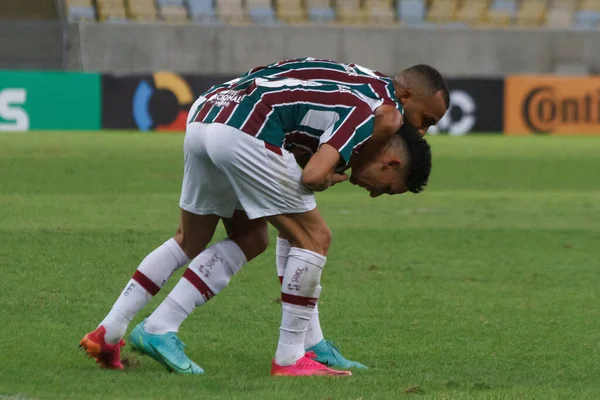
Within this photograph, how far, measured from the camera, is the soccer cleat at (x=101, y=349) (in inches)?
211

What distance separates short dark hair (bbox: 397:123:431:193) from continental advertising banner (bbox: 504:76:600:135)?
22.1 metres

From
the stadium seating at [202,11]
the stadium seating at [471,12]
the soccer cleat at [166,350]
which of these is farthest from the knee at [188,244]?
the stadium seating at [471,12]

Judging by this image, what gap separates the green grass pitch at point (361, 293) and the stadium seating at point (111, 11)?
16919mm

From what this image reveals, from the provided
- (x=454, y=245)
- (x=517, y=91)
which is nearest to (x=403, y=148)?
(x=454, y=245)

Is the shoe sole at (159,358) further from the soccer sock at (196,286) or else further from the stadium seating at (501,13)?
the stadium seating at (501,13)

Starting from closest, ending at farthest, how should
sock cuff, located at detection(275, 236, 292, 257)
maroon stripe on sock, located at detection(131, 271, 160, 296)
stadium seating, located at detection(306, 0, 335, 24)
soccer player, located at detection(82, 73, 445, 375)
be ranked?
soccer player, located at detection(82, 73, 445, 375) → maroon stripe on sock, located at detection(131, 271, 160, 296) → sock cuff, located at detection(275, 236, 292, 257) → stadium seating, located at detection(306, 0, 335, 24)

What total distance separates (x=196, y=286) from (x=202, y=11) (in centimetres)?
2835

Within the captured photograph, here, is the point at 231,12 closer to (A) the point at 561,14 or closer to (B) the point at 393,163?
(A) the point at 561,14

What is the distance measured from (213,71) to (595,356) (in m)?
26.7

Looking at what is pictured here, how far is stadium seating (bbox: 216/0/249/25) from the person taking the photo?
33.2m

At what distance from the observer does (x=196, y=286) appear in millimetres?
5527

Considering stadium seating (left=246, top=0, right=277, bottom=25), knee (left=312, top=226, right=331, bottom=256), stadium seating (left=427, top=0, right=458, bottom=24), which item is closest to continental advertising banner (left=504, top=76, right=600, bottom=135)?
stadium seating (left=427, top=0, right=458, bottom=24)

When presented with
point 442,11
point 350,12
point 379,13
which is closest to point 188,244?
point 350,12

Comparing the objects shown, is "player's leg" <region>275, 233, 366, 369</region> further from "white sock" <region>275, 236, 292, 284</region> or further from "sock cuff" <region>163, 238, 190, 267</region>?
"sock cuff" <region>163, 238, 190, 267</region>
